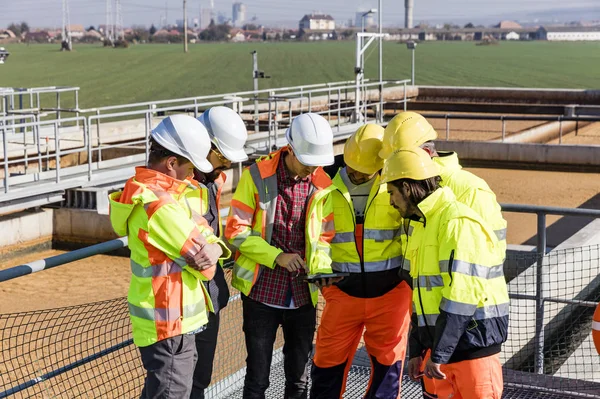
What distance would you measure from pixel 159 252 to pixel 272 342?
1095mm

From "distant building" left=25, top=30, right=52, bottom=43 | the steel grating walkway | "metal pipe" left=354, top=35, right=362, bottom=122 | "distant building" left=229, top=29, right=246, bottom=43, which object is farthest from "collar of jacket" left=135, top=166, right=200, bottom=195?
"distant building" left=229, top=29, right=246, bottom=43

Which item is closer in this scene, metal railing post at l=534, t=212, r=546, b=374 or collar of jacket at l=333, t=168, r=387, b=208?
collar of jacket at l=333, t=168, r=387, b=208

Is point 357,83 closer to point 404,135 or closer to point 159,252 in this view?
point 404,135

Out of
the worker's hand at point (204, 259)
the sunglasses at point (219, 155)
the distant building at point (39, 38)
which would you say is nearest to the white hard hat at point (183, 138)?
the worker's hand at point (204, 259)

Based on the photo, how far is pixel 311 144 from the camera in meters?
4.31

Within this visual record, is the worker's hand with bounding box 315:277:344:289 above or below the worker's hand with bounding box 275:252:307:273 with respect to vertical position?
below

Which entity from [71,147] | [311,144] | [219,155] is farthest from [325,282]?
[71,147]

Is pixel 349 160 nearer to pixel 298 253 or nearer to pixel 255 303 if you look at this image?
pixel 298 253

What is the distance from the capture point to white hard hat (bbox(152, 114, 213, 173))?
3738mm

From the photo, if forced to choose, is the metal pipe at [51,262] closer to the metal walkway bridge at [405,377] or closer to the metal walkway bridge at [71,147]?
the metal walkway bridge at [405,377]

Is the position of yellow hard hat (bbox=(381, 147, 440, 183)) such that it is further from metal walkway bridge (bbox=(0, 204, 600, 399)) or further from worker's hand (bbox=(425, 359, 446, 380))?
metal walkway bridge (bbox=(0, 204, 600, 399))

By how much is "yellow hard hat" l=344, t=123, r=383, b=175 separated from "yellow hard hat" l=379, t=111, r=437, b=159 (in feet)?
0.15

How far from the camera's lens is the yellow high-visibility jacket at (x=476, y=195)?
165 inches

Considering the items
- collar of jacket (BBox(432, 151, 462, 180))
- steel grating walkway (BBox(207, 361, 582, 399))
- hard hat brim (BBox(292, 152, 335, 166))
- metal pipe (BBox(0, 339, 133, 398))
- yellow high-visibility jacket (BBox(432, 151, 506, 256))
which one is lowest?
steel grating walkway (BBox(207, 361, 582, 399))
